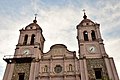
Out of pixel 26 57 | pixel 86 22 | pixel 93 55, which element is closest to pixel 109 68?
pixel 93 55

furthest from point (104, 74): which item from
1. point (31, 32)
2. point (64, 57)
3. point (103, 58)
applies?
point (31, 32)

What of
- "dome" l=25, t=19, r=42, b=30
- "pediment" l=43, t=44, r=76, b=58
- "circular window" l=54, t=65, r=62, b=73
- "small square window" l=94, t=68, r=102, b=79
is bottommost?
"small square window" l=94, t=68, r=102, b=79

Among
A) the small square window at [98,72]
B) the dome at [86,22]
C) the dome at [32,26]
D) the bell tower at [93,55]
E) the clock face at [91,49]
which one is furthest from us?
the dome at [32,26]

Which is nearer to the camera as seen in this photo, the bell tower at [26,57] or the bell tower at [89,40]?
the bell tower at [26,57]

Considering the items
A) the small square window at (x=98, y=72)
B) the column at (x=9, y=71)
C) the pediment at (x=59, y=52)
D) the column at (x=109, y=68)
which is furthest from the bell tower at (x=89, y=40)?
the column at (x=9, y=71)

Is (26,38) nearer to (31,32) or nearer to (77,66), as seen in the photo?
(31,32)

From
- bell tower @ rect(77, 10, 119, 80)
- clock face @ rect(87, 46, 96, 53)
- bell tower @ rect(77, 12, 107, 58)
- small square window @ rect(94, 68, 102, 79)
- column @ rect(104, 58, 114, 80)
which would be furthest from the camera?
clock face @ rect(87, 46, 96, 53)

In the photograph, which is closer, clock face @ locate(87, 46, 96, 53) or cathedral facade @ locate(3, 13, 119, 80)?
cathedral facade @ locate(3, 13, 119, 80)

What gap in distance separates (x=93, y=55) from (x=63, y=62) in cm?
420

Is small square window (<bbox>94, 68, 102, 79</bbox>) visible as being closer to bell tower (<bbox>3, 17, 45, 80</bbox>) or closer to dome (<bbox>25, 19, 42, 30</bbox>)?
bell tower (<bbox>3, 17, 45, 80</bbox>)

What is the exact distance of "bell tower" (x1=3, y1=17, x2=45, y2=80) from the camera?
75.8 ft

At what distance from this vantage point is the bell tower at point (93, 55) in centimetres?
2211

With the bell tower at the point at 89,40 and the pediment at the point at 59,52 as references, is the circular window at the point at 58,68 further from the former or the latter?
the bell tower at the point at 89,40

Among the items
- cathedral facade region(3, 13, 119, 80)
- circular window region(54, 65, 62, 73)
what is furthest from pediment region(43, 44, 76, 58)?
circular window region(54, 65, 62, 73)
